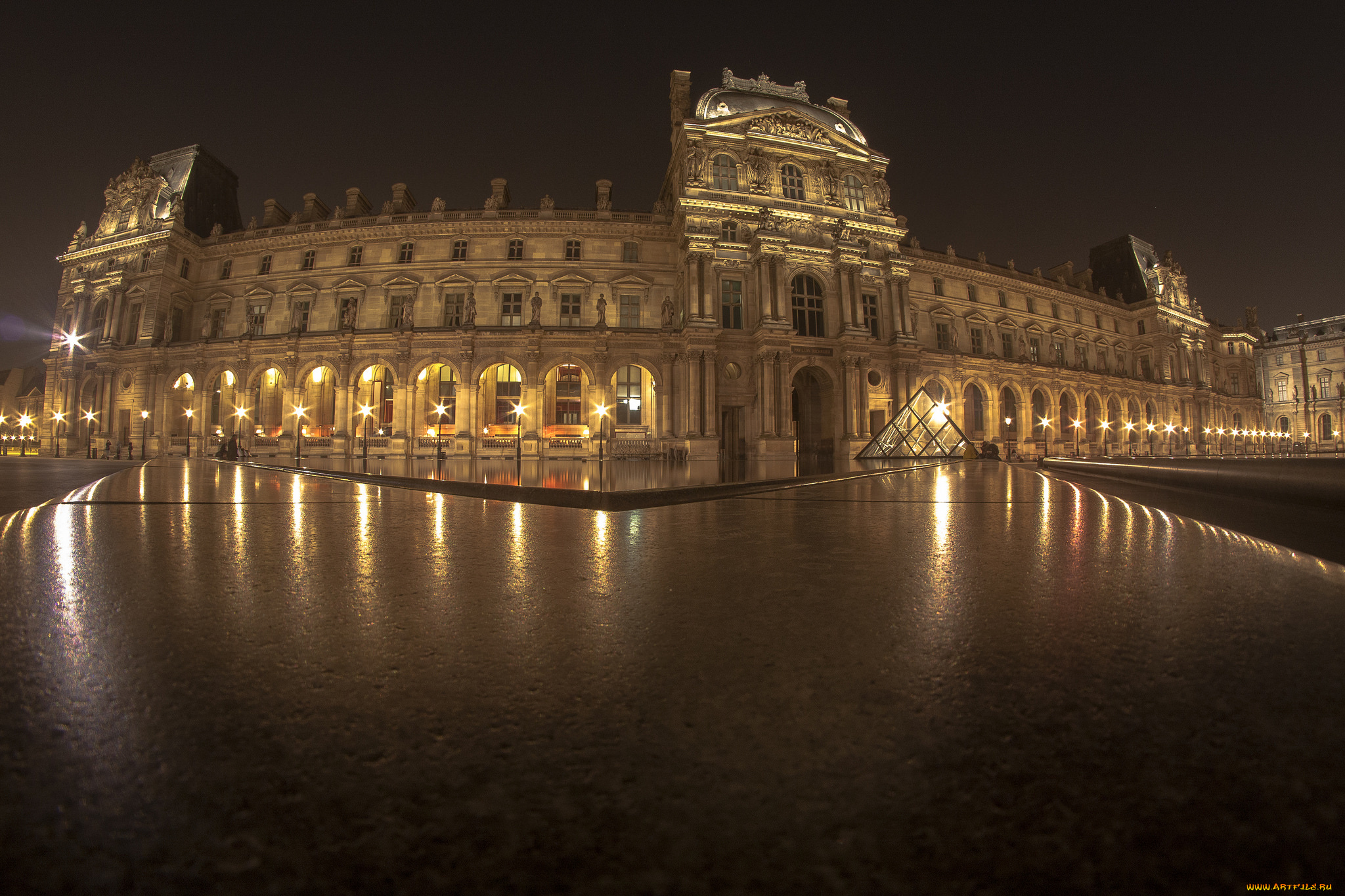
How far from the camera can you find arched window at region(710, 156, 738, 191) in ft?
81.8

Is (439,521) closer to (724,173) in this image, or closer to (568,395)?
(568,395)

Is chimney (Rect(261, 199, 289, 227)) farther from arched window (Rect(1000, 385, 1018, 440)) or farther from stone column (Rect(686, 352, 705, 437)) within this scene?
arched window (Rect(1000, 385, 1018, 440))

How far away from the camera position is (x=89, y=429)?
28766 millimetres

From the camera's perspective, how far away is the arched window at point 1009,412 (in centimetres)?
3262

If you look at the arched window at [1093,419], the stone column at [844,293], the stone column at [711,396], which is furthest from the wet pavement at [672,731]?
the arched window at [1093,419]

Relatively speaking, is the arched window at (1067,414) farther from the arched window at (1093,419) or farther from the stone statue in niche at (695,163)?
the stone statue in niche at (695,163)

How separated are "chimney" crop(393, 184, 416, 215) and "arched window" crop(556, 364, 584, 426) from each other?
12.2 metres

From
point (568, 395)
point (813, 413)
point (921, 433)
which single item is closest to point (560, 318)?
point (568, 395)

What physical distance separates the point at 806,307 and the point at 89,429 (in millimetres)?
38550

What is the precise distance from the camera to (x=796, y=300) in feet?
82.9

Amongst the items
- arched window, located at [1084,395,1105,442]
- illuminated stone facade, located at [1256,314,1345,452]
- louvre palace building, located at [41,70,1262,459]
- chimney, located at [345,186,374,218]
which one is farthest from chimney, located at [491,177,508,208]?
illuminated stone facade, located at [1256,314,1345,452]

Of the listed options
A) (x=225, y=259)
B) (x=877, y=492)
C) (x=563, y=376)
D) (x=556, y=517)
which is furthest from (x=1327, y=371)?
(x=225, y=259)

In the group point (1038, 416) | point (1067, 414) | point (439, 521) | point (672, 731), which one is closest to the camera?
point (672, 731)

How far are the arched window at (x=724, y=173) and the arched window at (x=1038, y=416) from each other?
918 inches
